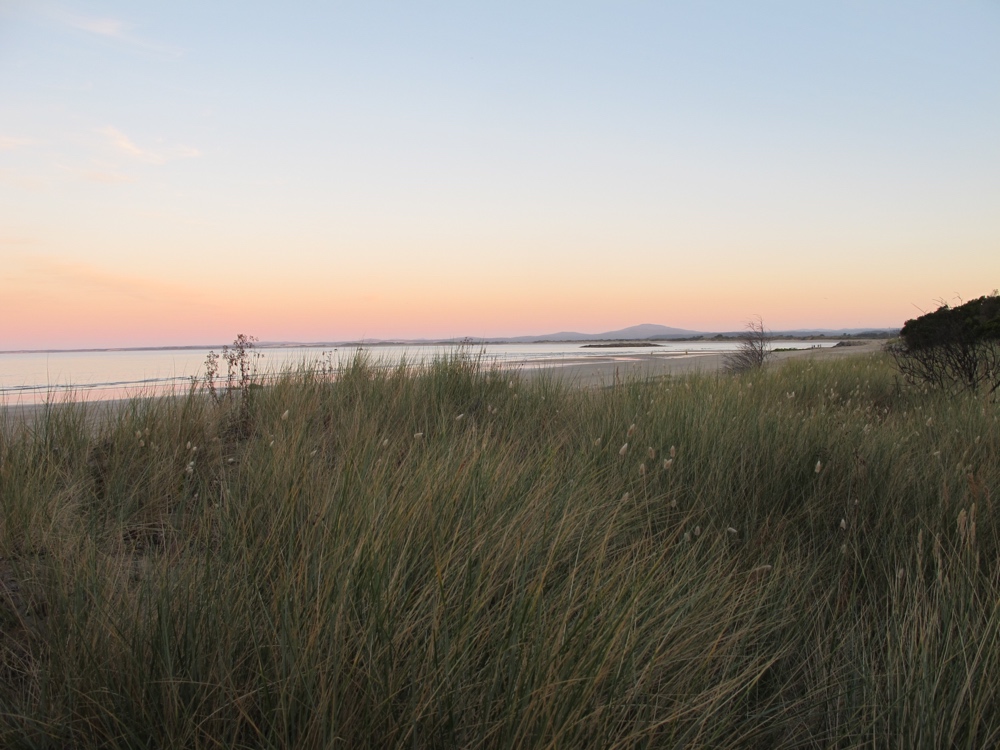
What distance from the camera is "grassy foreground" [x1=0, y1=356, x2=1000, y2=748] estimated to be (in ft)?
5.28

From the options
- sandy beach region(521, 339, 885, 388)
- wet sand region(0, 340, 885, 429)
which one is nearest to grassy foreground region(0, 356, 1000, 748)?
wet sand region(0, 340, 885, 429)

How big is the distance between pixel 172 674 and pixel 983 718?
2.22 metres

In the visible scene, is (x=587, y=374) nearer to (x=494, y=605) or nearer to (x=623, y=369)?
(x=623, y=369)

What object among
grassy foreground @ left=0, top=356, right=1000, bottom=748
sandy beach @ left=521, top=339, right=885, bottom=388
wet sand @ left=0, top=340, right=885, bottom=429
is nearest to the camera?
grassy foreground @ left=0, top=356, right=1000, bottom=748

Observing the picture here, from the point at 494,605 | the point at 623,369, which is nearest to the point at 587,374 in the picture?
the point at 623,369

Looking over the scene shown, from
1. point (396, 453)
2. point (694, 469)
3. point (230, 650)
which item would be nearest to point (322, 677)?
point (230, 650)

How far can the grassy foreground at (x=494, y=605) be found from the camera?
1.61 metres

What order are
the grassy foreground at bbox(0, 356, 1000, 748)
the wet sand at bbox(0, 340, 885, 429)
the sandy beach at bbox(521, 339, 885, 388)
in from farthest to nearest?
the sandy beach at bbox(521, 339, 885, 388) → the wet sand at bbox(0, 340, 885, 429) → the grassy foreground at bbox(0, 356, 1000, 748)

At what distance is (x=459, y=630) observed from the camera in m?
1.82

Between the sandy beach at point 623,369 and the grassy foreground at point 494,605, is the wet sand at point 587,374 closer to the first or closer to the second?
the sandy beach at point 623,369

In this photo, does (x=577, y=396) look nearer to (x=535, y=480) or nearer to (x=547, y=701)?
(x=535, y=480)

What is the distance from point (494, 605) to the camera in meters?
2.20

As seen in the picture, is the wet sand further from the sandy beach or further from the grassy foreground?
the grassy foreground

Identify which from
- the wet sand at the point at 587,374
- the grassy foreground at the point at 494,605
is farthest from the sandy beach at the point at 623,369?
the grassy foreground at the point at 494,605
